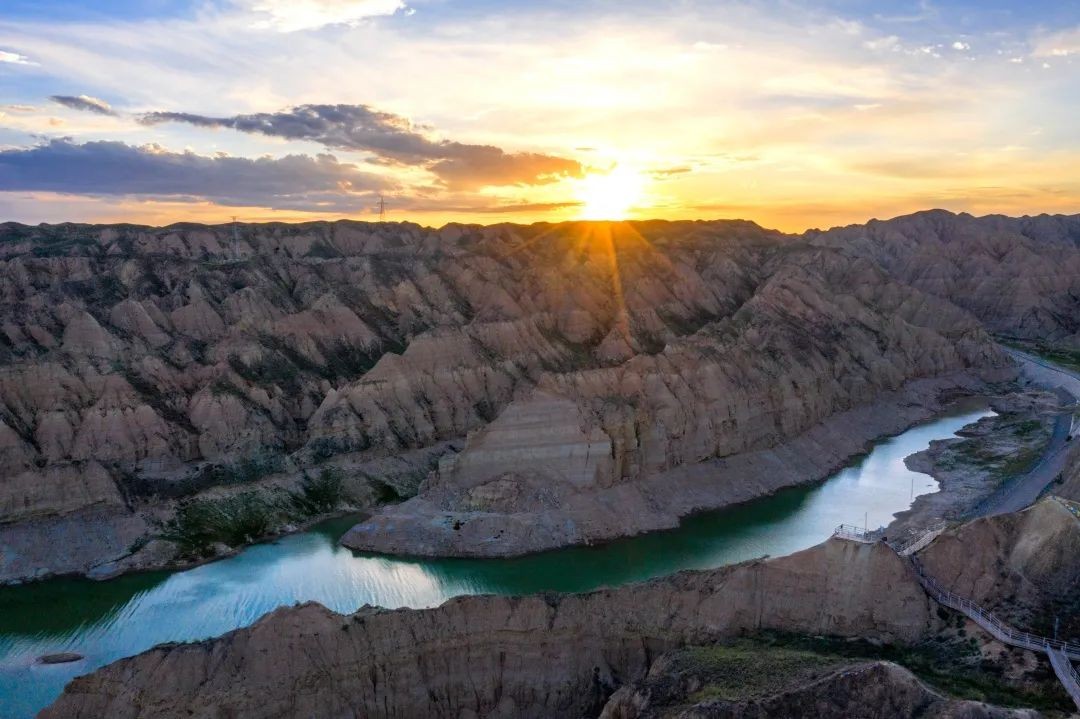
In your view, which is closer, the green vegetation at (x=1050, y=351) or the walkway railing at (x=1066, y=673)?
the walkway railing at (x=1066, y=673)

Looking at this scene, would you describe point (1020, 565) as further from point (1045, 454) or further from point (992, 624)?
point (1045, 454)

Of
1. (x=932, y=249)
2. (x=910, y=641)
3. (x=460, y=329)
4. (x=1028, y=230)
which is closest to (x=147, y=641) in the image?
(x=910, y=641)

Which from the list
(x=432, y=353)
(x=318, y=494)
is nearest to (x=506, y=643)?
(x=318, y=494)

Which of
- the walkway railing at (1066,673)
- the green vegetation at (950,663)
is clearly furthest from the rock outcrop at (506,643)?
the walkway railing at (1066,673)

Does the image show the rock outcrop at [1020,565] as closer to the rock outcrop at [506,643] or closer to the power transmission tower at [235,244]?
the rock outcrop at [506,643]

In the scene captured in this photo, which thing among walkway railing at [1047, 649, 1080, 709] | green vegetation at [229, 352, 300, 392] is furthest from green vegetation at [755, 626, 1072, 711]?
green vegetation at [229, 352, 300, 392]

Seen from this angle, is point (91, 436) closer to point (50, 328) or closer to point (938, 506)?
point (50, 328)
